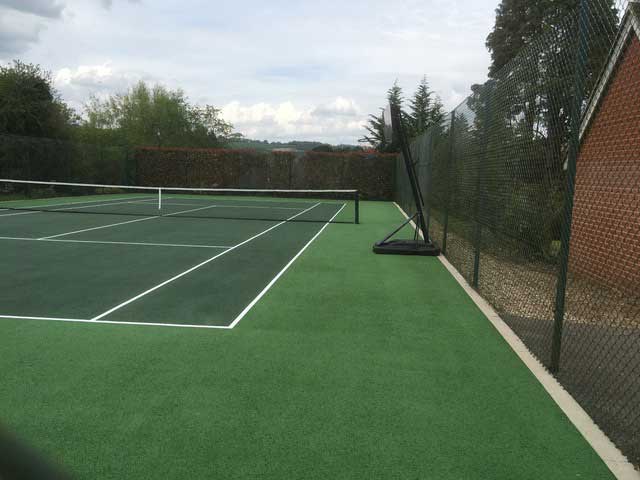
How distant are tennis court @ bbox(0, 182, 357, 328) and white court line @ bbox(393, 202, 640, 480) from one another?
8.75 feet

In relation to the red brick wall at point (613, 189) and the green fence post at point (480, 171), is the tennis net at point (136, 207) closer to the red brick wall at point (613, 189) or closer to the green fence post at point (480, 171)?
the green fence post at point (480, 171)

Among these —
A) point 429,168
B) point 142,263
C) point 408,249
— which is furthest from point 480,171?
point 429,168

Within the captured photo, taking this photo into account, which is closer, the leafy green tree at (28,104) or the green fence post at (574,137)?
the green fence post at (574,137)

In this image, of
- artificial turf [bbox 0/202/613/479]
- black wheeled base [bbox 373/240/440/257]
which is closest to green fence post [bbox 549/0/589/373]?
artificial turf [bbox 0/202/613/479]

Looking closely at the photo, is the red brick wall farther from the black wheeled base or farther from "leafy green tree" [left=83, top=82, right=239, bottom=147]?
"leafy green tree" [left=83, top=82, right=239, bottom=147]

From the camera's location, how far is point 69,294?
6.75 meters

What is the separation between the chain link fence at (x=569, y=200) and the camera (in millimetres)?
4152

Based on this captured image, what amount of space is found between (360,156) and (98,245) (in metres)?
21.2

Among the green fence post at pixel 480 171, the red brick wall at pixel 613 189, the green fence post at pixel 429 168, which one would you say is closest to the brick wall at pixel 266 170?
the green fence post at pixel 429 168

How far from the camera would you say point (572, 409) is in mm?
3830

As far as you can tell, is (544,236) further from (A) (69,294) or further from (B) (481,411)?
(A) (69,294)

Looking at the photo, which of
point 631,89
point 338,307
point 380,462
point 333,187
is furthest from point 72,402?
point 333,187

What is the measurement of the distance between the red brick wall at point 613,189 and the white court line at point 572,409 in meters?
1.60

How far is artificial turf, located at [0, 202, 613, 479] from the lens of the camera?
312cm
